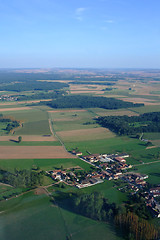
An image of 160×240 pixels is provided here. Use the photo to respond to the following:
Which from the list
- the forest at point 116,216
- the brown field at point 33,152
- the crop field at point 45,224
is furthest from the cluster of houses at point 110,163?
the crop field at point 45,224

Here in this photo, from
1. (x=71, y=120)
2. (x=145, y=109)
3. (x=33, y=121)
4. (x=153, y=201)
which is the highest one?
(x=145, y=109)

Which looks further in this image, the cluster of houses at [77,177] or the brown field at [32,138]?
the brown field at [32,138]

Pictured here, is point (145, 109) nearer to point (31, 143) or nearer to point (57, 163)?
point (31, 143)

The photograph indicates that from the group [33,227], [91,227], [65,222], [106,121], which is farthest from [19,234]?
[106,121]

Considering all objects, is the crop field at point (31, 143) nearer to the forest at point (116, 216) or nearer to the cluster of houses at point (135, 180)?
the cluster of houses at point (135, 180)

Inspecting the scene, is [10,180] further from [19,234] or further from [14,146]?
[14,146]

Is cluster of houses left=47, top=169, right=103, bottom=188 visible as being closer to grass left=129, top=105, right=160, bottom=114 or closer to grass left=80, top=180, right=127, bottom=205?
grass left=80, top=180, right=127, bottom=205

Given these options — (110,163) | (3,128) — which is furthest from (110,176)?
(3,128)
